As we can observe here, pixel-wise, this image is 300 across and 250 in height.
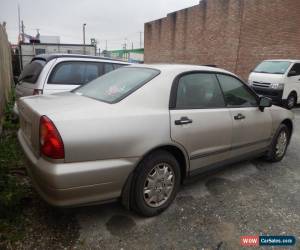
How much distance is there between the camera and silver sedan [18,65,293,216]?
228cm

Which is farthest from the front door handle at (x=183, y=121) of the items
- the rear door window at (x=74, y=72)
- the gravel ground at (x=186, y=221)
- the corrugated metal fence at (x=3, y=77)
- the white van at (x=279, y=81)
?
the white van at (x=279, y=81)

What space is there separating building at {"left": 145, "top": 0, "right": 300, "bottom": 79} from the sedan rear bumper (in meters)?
14.9

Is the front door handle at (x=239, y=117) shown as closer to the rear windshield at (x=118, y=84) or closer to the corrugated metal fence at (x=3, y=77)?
the rear windshield at (x=118, y=84)

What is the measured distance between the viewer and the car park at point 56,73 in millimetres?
4816

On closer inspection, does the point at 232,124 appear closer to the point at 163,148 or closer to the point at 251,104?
the point at 251,104

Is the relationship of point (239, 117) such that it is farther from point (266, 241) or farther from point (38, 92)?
point (38, 92)

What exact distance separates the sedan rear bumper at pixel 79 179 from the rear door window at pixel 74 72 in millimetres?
2755

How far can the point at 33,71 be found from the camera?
5.12 m

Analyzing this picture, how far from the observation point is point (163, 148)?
283 centimetres

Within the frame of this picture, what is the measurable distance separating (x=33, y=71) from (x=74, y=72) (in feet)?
2.43

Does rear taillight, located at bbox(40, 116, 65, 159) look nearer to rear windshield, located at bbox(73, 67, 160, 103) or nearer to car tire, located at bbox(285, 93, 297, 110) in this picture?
rear windshield, located at bbox(73, 67, 160, 103)

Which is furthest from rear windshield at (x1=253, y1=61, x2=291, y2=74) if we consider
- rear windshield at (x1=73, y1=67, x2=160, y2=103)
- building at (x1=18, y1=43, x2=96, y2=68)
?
building at (x1=18, y1=43, x2=96, y2=68)

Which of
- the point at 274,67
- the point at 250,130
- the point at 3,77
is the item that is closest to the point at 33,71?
the point at 3,77

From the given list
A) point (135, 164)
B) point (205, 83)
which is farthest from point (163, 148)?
point (205, 83)
